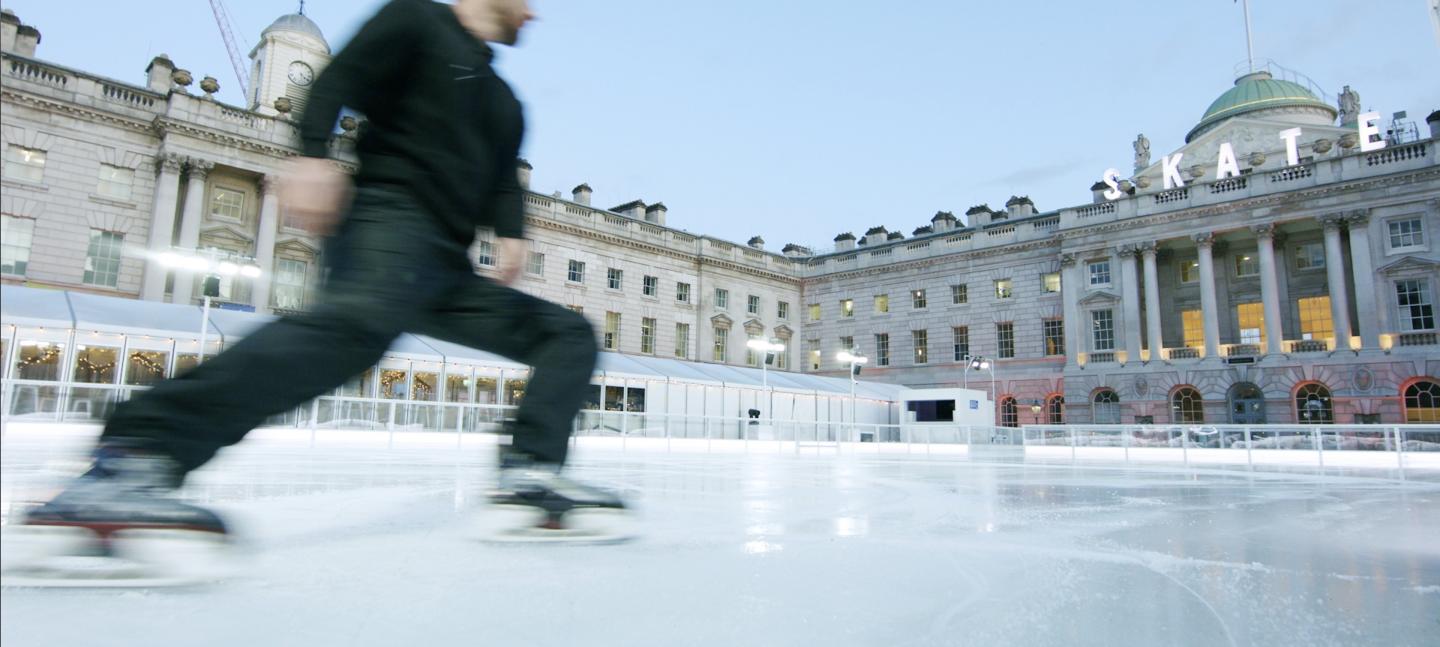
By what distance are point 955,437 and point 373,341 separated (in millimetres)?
24019

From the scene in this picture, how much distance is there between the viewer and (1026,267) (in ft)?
133

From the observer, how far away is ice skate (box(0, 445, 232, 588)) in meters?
1.28

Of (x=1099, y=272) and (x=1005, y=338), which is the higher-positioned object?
(x=1099, y=272)

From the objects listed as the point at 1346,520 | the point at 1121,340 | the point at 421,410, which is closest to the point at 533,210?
the point at 421,410

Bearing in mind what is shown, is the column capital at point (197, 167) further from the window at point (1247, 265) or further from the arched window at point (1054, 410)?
the window at point (1247, 265)

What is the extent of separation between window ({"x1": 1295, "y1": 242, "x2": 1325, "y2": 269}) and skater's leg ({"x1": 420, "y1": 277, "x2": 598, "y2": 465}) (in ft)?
141

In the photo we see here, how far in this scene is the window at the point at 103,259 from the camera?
23670 millimetres

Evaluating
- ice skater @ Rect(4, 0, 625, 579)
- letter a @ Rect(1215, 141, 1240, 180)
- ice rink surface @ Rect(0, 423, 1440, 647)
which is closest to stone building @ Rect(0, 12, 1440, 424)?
letter a @ Rect(1215, 141, 1240, 180)

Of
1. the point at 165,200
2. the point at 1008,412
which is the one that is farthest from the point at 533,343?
the point at 1008,412

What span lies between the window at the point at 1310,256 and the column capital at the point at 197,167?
1867 inches

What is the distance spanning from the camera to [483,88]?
1.92m

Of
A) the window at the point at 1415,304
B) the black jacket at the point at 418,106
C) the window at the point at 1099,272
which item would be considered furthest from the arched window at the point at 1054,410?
the black jacket at the point at 418,106

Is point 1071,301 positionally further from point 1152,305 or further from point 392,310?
point 392,310

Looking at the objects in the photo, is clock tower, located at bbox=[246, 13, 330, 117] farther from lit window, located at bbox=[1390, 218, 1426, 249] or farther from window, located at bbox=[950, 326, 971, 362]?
lit window, located at bbox=[1390, 218, 1426, 249]
